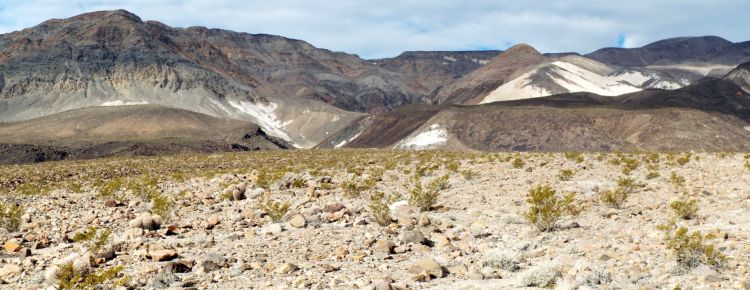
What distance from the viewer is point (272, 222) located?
14.2 meters

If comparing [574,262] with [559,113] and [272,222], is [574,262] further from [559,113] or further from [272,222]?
[559,113]

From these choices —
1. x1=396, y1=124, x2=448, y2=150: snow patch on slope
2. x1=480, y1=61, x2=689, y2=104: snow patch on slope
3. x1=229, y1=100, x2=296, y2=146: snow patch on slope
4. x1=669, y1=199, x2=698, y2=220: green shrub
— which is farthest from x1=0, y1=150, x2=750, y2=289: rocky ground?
x1=480, y1=61, x2=689, y2=104: snow patch on slope

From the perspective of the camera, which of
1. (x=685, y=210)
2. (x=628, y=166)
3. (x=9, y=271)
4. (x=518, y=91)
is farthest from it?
(x=518, y=91)

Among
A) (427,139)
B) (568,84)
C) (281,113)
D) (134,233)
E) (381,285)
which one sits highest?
(568,84)

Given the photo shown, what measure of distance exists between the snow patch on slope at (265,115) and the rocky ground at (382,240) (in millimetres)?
152968

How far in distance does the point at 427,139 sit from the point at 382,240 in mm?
83075

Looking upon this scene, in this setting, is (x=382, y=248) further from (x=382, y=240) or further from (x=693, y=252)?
(x=693, y=252)

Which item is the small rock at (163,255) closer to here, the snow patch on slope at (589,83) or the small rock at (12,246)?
the small rock at (12,246)

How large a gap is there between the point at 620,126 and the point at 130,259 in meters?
91.0

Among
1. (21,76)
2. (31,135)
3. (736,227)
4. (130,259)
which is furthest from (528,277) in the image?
(21,76)

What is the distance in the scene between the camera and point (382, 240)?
36.7ft

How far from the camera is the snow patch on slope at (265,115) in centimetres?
17425

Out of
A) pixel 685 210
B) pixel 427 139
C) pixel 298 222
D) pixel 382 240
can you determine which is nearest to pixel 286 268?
pixel 382 240

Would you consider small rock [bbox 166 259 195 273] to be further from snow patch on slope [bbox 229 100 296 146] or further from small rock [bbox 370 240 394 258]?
snow patch on slope [bbox 229 100 296 146]
